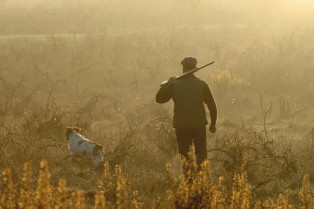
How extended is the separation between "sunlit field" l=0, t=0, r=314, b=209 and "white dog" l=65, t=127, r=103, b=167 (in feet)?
0.60

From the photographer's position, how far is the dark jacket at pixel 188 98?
578 cm

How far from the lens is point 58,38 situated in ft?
66.1

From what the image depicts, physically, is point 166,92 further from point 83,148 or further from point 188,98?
point 83,148

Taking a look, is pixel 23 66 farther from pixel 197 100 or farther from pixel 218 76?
pixel 197 100

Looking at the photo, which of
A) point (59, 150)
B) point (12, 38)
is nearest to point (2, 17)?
point (12, 38)

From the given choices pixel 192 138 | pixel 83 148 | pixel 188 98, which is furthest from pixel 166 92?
pixel 83 148

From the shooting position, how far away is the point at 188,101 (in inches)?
228

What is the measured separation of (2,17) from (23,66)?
782 centimetres

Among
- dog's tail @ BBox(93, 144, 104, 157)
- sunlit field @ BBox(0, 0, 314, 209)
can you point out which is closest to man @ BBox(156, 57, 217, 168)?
sunlit field @ BBox(0, 0, 314, 209)

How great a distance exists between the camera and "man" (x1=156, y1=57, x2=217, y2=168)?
5.78 metres

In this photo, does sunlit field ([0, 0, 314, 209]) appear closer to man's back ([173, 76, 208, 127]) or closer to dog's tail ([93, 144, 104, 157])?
dog's tail ([93, 144, 104, 157])

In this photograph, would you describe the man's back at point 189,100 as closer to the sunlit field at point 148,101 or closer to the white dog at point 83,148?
the sunlit field at point 148,101

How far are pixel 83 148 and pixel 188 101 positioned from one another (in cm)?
236

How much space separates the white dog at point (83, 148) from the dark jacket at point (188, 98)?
1907 mm
